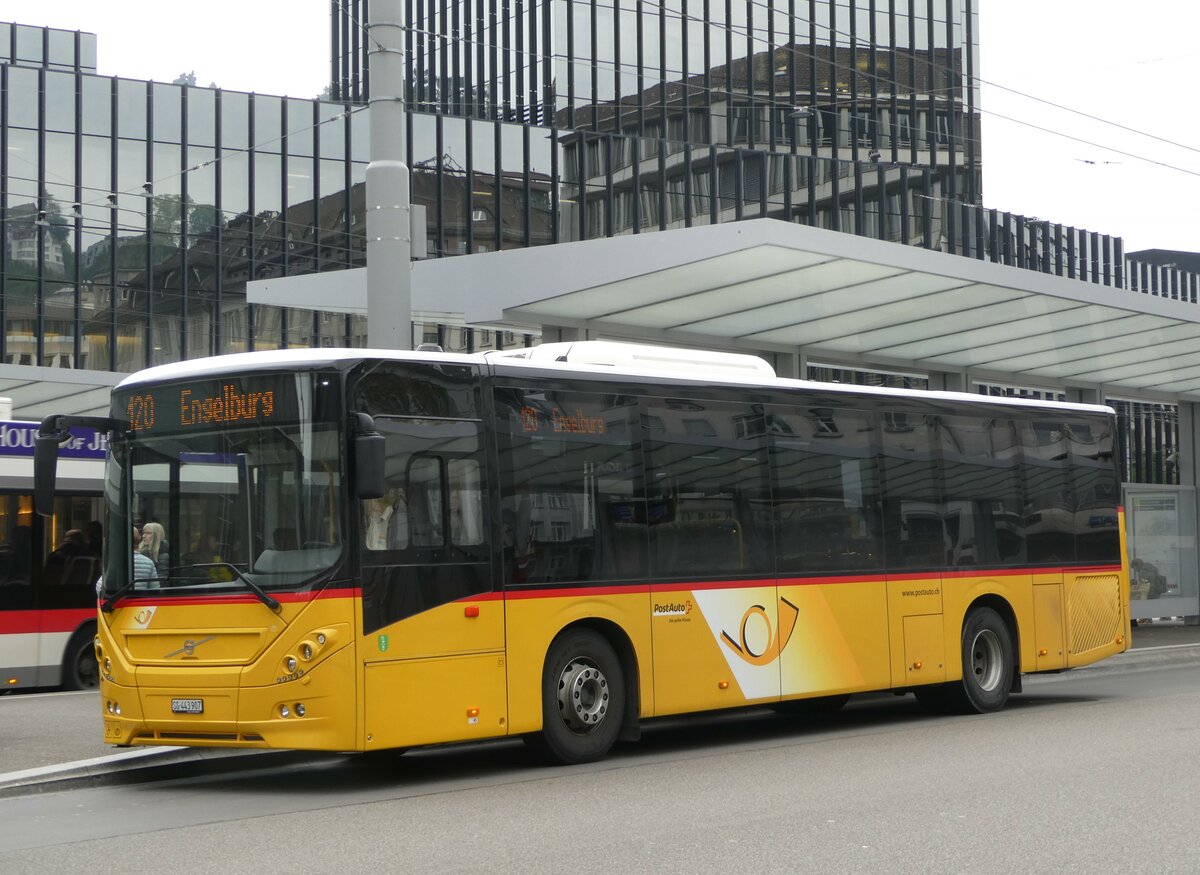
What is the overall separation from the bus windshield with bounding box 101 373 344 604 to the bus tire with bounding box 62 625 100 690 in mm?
7954

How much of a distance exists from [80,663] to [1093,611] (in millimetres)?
11392

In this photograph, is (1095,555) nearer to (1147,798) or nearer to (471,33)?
(1147,798)

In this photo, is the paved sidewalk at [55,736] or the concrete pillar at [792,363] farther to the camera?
the concrete pillar at [792,363]

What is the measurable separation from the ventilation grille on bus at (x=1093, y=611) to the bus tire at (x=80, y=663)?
10.9 metres

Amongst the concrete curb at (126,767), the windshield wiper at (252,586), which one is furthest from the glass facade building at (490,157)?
the windshield wiper at (252,586)

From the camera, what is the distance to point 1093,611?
Answer: 17500 mm

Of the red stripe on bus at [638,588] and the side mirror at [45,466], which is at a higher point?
the side mirror at [45,466]

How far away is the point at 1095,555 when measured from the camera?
693 inches

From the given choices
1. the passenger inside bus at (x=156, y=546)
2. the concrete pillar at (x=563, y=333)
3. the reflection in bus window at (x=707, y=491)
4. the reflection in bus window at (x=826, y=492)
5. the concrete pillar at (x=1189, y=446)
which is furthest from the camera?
the concrete pillar at (x=1189, y=446)

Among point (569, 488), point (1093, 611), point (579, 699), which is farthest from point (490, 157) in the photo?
point (579, 699)

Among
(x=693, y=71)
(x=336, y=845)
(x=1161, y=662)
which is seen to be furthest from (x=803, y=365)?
(x=693, y=71)

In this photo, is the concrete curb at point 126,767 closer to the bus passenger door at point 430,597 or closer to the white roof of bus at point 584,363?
the bus passenger door at point 430,597

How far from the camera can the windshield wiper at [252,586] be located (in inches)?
409

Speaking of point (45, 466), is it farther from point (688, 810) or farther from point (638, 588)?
point (688, 810)
